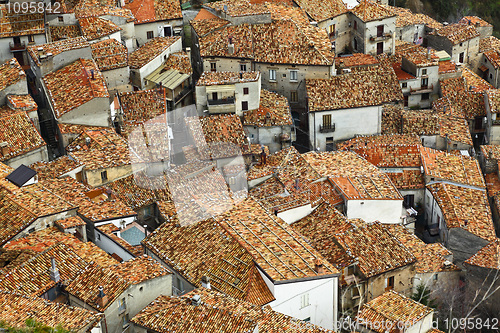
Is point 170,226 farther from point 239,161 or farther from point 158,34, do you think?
point 158,34

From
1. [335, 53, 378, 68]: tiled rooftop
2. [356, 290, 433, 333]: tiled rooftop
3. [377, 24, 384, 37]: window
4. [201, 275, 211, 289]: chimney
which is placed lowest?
[356, 290, 433, 333]: tiled rooftop

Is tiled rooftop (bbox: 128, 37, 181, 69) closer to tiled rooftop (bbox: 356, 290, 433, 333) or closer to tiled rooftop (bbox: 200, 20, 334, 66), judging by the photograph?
Result: tiled rooftop (bbox: 200, 20, 334, 66)

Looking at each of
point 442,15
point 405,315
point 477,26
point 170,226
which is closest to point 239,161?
point 170,226

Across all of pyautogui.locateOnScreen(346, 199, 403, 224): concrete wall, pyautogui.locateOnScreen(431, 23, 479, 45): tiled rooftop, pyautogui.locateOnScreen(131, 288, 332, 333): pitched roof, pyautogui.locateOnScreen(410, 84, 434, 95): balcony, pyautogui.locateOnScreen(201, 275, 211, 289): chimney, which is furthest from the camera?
pyautogui.locateOnScreen(431, 23, 479, 45): tiled rooftop

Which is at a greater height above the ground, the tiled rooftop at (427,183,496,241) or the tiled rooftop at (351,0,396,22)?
the tiled rooftop at (351,0,396,22)

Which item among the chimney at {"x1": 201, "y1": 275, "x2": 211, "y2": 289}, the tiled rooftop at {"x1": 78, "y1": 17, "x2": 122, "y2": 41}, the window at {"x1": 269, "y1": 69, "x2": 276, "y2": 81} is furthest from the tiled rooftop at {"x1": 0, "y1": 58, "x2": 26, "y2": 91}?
the chimney at {"x1": 201, "y1": 275, "x2": 211, "y2": 289}

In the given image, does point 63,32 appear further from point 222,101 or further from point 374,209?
point 374,209
